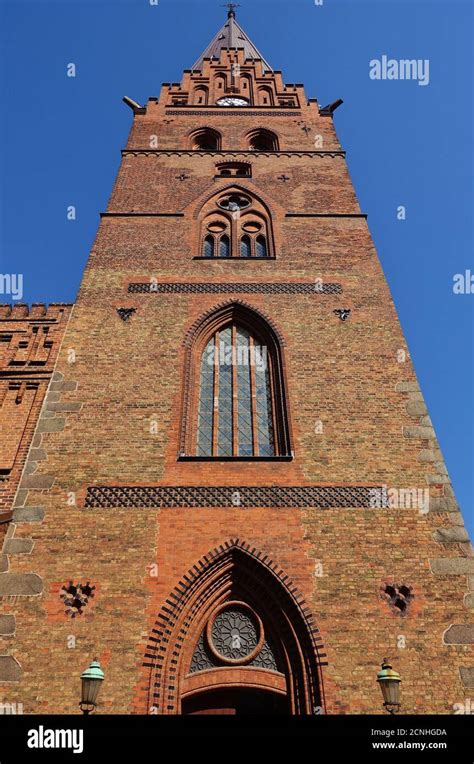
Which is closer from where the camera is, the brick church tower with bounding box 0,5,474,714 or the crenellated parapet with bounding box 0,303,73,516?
the brick church tower with bounding box 0,5,474,714

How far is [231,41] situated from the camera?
84.9ft

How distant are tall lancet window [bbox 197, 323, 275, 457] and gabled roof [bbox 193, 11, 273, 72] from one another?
59.9ft

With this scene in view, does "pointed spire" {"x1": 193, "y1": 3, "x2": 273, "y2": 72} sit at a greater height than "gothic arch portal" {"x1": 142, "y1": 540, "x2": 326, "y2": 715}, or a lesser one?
greater

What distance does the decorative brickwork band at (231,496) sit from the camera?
7910 millimetres

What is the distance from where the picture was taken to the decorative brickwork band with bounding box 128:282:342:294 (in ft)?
35.8

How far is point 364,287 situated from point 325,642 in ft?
21.2

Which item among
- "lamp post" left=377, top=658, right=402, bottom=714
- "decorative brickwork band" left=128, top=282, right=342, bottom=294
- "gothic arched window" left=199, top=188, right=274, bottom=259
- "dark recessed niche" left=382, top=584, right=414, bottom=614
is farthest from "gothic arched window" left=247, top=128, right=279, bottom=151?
"lamp post" left=377, top=658, right=402, bottom=714

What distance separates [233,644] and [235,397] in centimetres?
384

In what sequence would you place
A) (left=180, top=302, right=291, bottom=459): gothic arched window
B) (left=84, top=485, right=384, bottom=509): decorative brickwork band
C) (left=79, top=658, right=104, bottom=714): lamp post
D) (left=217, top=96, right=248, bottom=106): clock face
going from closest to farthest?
(left=79, top=658, right=104, bottom=714): lamp post, (left=84, top=485, right=384, bottom=509): decorative brickwork band, (left=180, top=302, right=291, bottom=459): gothic arched window, (left=217, top=96, right=248, bottom=106): clock face

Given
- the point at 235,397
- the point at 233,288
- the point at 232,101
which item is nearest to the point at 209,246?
the point at 233,288

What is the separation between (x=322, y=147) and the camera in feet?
50.2

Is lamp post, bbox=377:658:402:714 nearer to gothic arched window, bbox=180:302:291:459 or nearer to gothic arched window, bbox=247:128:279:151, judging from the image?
gothic arched window, bbox=180:302:291:459

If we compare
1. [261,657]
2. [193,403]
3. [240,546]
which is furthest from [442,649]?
[193,403]
